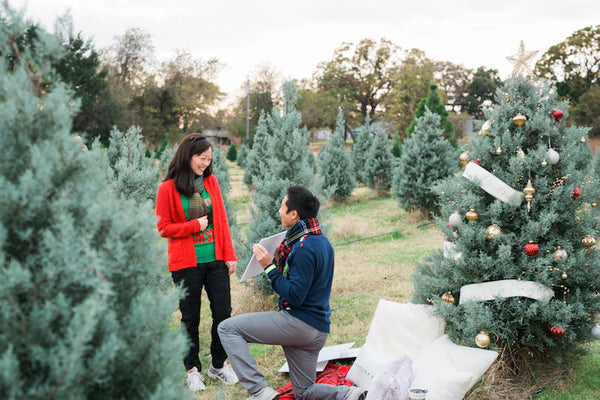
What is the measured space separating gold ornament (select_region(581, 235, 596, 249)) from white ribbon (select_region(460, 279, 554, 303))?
0.44m

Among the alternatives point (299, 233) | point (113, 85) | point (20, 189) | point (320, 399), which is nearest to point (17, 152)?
point (20, 189)

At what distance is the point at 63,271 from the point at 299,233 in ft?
6.39

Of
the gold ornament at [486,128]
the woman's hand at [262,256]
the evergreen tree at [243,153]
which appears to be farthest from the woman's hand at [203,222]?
the evergreen tree at [243,153]

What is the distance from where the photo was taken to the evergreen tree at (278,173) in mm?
5629

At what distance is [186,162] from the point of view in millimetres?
3619

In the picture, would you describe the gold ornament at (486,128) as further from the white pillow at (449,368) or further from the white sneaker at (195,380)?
the white sneaker at (195,380)

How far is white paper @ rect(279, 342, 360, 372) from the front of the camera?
3984 millimetres

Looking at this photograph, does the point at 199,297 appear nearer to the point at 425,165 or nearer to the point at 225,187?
the point at 225,187

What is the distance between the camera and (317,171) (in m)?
16.9

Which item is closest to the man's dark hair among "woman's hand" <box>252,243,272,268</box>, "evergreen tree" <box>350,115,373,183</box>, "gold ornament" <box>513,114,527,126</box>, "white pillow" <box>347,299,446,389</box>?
"woman's hand" <box>252,243,272,268</box>

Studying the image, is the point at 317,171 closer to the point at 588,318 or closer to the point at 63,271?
the point at 588,318

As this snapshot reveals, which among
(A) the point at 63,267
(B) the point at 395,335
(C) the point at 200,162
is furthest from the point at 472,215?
(A) the point at 63,267

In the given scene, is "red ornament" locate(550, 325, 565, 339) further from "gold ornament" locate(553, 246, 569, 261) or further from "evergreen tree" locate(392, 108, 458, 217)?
"evergreen tree" locate(392, 108, 458, 217)

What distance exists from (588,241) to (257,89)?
A: 37.5 meters
